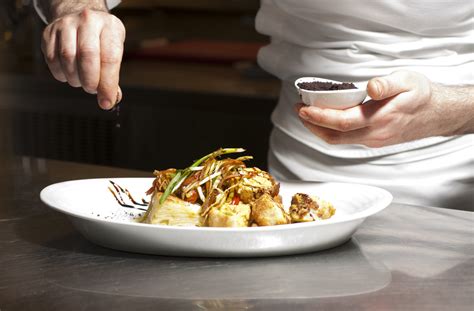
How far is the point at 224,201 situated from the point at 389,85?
0.32 metres

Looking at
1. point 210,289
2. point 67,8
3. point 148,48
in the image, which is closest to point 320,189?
point 210,289

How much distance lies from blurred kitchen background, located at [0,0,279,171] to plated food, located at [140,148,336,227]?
1.76 m

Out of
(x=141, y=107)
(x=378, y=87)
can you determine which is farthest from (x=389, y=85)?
(x=141, y=107)

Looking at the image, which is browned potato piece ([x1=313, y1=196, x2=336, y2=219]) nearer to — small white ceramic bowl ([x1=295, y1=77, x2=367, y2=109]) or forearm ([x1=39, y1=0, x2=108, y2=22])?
small white ceramic bowl ([x1=295, y1=77, x2=367, y2=109])

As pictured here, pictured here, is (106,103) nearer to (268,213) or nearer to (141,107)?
(268,213)

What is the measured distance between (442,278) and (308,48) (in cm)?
83

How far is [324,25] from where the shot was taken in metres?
1.83

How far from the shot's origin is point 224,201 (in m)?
1.25

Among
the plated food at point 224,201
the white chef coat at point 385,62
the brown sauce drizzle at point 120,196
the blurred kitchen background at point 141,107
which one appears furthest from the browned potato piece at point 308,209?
the blurred kitchen background at point 141,107

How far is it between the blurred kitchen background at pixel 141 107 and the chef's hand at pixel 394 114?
153 centimetres

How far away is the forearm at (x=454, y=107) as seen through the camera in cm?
156

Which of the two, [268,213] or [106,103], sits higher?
[106,103]

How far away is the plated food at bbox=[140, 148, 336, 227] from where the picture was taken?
3.97ft

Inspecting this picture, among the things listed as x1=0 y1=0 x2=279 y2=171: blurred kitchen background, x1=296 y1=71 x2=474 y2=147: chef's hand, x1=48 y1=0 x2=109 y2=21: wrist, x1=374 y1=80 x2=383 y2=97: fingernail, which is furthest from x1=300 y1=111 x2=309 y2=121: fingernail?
x1=0 y1=0 x2=279 y2=171: blurred kitchen background
